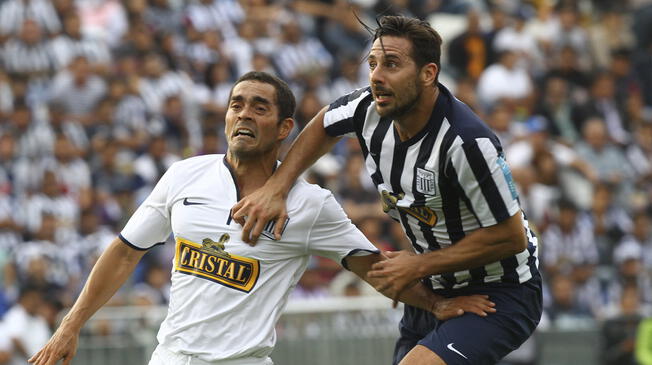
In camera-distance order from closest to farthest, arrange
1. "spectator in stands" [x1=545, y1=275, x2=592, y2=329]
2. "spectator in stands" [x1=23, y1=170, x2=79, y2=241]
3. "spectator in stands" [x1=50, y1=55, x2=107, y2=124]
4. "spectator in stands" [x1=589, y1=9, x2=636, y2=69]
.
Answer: "spectator in stands" [x1=23, y1=170, x2=79, y2=241], "spectator in stands" [x1=545, y1=275, x2=592, y2=329], "spectator in stands" [x1=50, y1=55, x2=107, y2=124], "spectator in stands" [x1=589, y1=9, x2=636, y2=69]

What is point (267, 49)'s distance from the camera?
14.8 metres

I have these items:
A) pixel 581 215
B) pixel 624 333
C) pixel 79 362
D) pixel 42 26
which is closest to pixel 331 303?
pixel 79 362

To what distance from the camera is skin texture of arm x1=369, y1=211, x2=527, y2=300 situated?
211 inches

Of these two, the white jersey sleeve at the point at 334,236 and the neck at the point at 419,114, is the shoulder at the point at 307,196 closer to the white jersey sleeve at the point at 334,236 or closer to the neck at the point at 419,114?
the white jersey sleeve at the point at 334,236

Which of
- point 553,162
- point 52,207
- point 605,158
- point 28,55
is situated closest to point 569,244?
point 553,162

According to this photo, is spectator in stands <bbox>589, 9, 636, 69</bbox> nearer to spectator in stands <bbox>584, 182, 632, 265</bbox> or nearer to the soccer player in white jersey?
spectator in stands <bbox>584, 182, 632, 265</bbox>

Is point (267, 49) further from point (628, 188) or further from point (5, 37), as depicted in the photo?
point (628, 188)

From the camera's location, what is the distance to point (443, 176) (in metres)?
5.36

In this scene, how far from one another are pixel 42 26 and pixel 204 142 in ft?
8.83

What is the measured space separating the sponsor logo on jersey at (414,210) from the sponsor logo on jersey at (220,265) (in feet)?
2.46

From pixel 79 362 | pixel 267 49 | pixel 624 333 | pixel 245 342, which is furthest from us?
pixel 267 49

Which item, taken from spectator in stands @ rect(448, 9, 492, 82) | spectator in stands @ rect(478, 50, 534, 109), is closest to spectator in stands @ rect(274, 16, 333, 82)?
spectator in stands @ rect(448, 9, 492, 82)

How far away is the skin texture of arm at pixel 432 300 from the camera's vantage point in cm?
563

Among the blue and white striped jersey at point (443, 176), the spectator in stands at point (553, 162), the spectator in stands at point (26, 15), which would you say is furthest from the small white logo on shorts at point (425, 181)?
the spectator in stands at point (26, 15)
